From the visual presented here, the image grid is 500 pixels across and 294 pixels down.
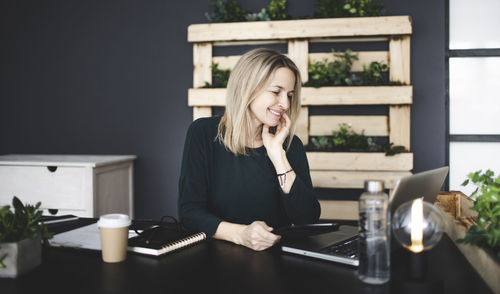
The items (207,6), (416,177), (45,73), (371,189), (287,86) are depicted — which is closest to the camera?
(371,189)

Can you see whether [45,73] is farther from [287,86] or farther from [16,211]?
[16,211]

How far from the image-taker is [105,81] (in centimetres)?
354

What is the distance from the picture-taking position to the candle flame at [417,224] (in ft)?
2.94

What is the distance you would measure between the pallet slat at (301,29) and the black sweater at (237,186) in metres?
1.56

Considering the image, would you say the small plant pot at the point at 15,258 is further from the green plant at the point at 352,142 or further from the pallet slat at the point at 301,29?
the pallet slat at the point at 301,29

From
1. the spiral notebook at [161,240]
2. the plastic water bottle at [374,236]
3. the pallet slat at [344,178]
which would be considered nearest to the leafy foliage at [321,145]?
the pallet slat at [344,178]

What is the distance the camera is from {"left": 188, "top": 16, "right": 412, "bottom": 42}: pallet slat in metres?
3.00

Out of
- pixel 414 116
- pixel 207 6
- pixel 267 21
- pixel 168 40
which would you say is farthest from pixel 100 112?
pixel 414 116

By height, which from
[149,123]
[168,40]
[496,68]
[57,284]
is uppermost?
[168,40]

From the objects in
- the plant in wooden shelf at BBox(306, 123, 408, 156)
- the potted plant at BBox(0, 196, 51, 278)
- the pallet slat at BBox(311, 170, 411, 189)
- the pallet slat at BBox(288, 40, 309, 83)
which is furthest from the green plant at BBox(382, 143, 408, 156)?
the potted plant at BBox(0, 196, 51, 278)

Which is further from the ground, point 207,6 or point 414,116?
point 207,6

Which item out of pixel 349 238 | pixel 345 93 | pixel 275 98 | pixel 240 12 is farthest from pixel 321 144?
pixel 349 238

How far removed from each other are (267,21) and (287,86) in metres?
1.57

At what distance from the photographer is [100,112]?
11.7ft
